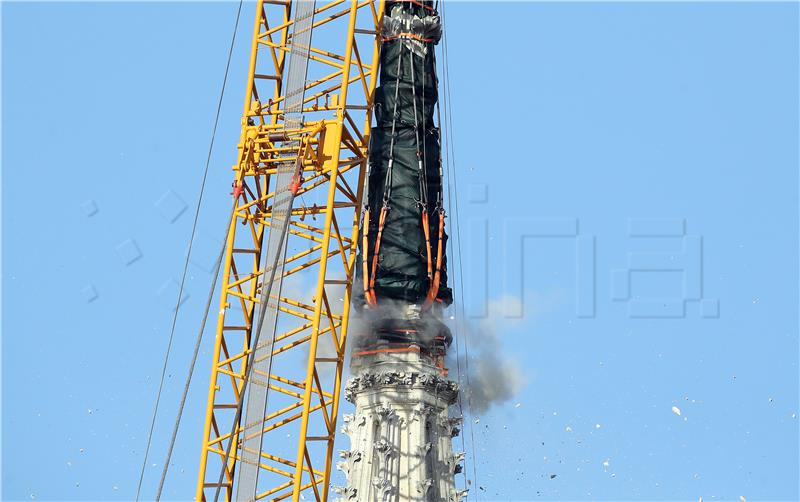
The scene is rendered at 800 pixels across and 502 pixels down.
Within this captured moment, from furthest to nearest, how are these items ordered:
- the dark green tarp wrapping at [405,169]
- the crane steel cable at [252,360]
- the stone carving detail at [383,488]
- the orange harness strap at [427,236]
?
the orange harness strap at [427,236] → the dark green tarp wrapping at [405,169] → the stone carving detail at [383,488] → the crane steel cable at [252,360]

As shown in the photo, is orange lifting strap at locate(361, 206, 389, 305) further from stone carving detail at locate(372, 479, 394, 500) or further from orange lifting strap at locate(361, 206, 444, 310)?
stone carving detail at locate(372, 479, 394, 500)

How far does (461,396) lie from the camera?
9462 cm

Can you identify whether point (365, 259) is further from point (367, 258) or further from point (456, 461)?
point (456, 461)

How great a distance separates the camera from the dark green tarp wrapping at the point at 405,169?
89.7m

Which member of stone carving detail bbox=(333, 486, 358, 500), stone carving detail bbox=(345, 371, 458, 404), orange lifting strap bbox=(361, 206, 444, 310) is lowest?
stone carving detail bbox=(333, 486, 358, 500)

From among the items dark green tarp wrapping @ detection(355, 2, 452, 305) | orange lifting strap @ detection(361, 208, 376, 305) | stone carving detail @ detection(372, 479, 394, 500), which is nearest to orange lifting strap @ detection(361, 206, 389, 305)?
orange lifting strap @ detection(361, 208, 376, 305)

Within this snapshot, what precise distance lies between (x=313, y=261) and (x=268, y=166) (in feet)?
18.2

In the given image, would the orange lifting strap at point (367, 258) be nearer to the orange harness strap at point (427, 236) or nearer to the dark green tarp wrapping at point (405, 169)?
the dark green tarp wrapping at point (405, 169)

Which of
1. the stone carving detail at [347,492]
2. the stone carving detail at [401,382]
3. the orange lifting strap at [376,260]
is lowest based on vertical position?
the stone carving detail at [347,492]

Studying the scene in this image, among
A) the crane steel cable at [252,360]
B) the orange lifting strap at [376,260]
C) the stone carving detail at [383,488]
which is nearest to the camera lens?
the crane steel cable at [252,360]

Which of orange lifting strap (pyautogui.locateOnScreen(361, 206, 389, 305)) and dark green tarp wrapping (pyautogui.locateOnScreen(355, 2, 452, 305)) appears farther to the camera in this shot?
dark green tarp wrapping (pyautogui.locateOnScreen(355, 2, 452, 305))

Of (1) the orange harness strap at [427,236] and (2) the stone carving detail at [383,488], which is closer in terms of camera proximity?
(2) the stone carving detail at [383,488]

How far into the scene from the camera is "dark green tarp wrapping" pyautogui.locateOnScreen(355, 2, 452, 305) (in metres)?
89.7

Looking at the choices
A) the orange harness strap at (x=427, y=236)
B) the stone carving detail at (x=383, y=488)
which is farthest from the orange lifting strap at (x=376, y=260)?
the stone carving detail at (x=383, y=488)
